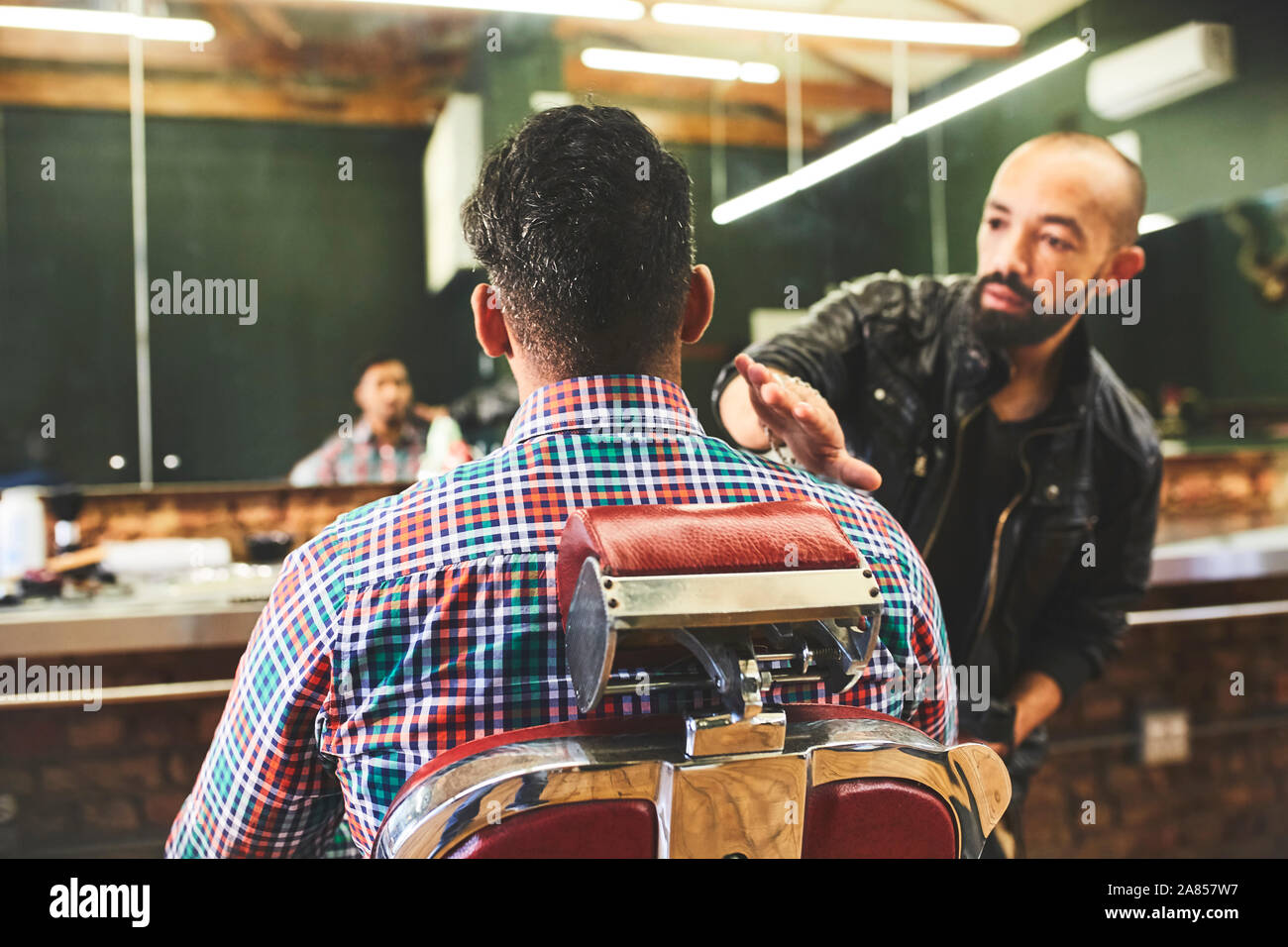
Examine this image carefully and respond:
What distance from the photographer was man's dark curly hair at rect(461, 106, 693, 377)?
1.04 m

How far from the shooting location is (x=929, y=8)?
4.12 m

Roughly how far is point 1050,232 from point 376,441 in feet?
9.29

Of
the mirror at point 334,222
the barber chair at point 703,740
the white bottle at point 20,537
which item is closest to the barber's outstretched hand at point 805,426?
the barber chair at point 703,740

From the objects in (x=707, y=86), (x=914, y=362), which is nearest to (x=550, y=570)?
(x=914, y=362)

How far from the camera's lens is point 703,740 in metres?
0.75

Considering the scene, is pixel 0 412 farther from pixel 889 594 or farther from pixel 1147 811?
pixel 1147 811

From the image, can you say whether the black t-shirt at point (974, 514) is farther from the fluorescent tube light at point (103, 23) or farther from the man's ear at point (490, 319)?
the fluorescent tube light at point (103, 23)

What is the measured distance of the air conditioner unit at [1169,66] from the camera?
336cm

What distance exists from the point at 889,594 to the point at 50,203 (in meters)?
4.00

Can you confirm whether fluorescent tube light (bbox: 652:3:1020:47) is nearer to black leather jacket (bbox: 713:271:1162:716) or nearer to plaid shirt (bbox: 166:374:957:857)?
black leather jacket (bbox: 713:271:1162:716)

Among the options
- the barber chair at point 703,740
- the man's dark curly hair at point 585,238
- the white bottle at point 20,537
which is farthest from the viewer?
the white bottle at point 20,537

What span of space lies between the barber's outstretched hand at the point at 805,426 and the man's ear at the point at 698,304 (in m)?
0.13

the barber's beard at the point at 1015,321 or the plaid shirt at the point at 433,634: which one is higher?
the barber's beard at the point at 1015,321

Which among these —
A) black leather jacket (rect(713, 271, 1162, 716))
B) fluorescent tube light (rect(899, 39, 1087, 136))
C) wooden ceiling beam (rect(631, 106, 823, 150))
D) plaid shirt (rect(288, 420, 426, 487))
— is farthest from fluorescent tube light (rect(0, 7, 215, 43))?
black leather jacket (rect(713, 271, 1162, 716))
